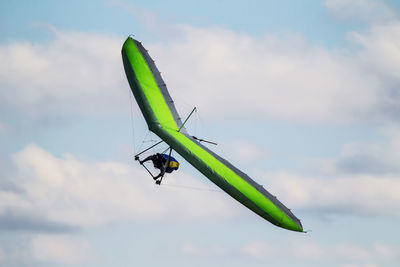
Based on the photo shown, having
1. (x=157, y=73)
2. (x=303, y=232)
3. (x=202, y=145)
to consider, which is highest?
(x=157, y=73)

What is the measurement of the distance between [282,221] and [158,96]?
14696mm

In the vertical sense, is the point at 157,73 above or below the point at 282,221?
above

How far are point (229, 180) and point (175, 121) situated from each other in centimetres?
824

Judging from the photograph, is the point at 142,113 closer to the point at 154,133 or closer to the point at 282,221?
the point at 154,133

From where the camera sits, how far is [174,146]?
287 ft

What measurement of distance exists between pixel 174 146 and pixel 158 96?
729cm

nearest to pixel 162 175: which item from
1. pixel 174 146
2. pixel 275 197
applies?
pixel 174 146

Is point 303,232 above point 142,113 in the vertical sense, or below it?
below

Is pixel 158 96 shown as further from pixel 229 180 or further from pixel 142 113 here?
pixel 229 180

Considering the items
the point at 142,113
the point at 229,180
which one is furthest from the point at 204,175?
the point at 142,113

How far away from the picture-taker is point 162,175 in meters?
88.9

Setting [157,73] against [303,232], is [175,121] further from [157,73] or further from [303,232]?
[303,232]

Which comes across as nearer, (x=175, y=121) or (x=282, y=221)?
(x=282, y=221)

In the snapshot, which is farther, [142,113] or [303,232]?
[142,113]
